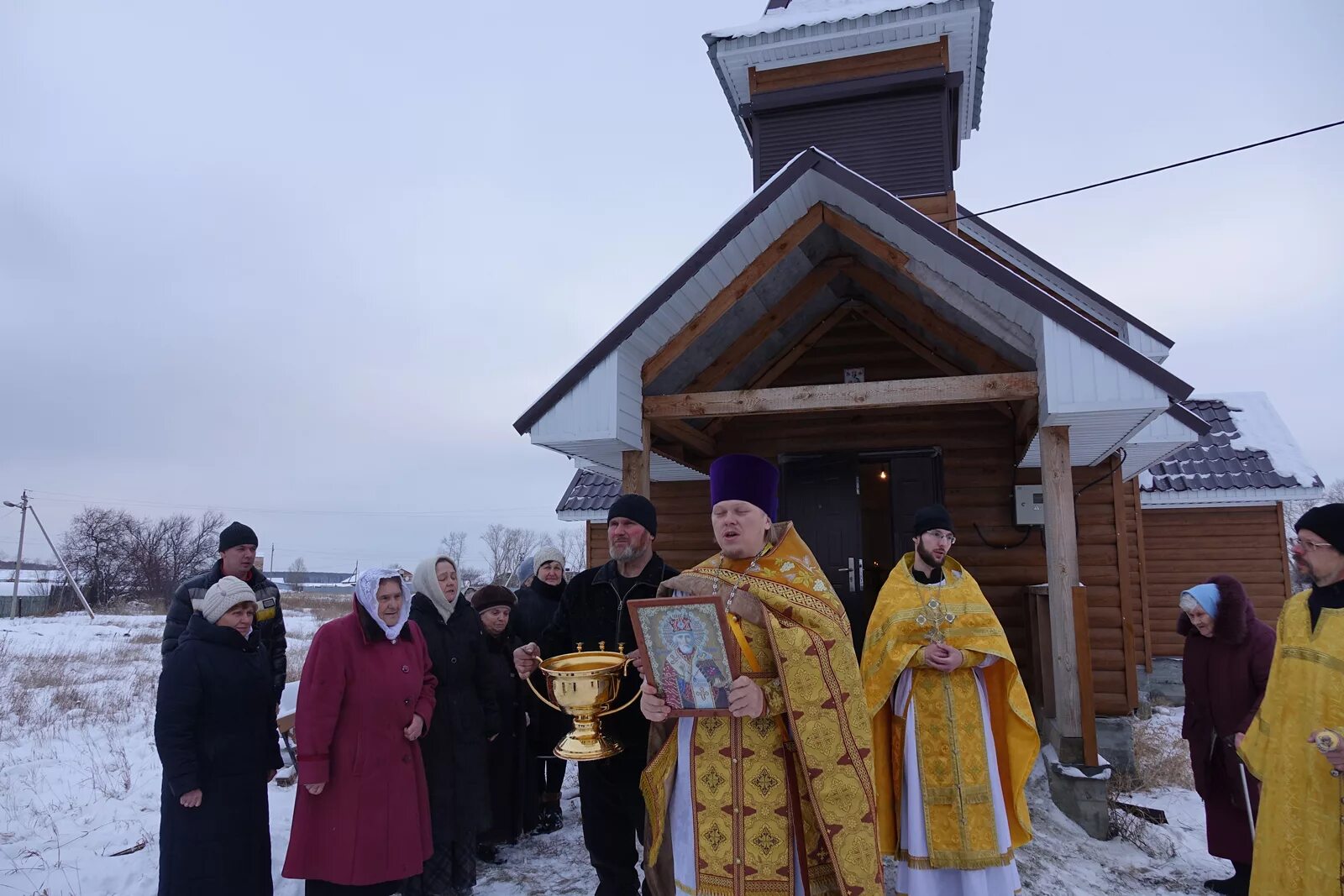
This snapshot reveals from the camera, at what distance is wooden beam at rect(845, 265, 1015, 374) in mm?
6332

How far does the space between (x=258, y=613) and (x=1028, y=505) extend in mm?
6527

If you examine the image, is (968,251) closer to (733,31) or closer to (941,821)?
(941,821)

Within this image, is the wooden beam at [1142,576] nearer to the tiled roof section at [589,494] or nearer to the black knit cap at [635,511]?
the tiled roof section at [589,494]

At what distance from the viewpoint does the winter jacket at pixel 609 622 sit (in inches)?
139

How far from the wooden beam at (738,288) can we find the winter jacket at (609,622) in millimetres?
A: 2535

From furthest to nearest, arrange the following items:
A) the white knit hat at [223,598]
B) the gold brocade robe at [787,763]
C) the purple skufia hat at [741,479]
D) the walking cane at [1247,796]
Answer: the walking cane at [1247,796] < the white knit hat at [223,598] < the purple skufia hat at [741,479] < the gold brocade robe at [787,763]

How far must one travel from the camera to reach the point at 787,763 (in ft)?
8.73

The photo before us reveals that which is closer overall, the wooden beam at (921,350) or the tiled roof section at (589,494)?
the wooden beam at (921,350)

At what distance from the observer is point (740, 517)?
2764 millimetres

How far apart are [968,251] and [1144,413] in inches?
58.3

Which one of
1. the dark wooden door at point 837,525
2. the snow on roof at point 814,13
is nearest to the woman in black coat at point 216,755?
the dark wooden door at point 837,525

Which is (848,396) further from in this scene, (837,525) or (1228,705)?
(1228,705)

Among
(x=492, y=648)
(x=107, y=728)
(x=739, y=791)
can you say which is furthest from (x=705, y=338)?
(x=107, y=728)

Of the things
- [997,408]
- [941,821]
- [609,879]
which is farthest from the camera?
[997,408]
